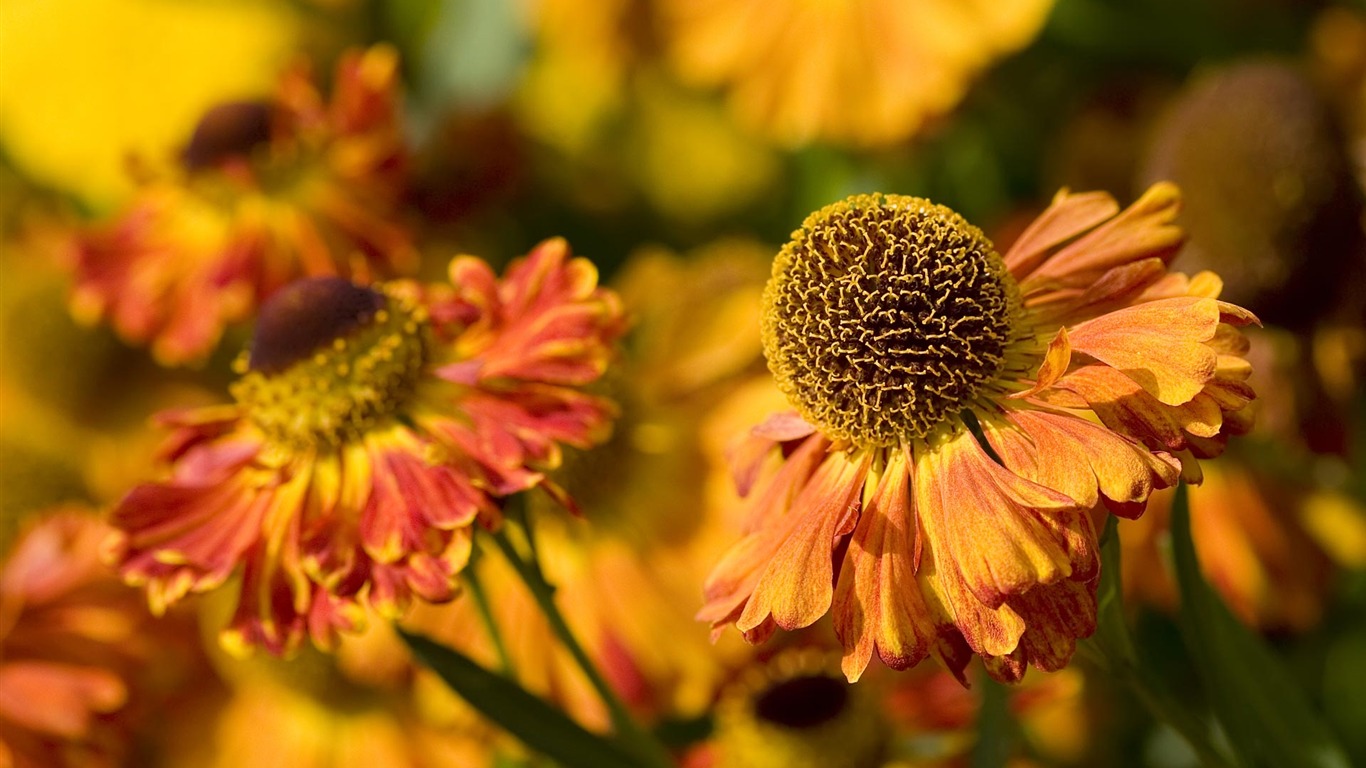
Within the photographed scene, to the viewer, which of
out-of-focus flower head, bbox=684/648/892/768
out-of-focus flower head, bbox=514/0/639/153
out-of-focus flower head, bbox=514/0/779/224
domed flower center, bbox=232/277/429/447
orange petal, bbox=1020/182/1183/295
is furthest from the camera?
out-of-focus flower head, bbox=514/0/779/224

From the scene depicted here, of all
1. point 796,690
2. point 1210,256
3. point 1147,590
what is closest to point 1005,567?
point 796,690

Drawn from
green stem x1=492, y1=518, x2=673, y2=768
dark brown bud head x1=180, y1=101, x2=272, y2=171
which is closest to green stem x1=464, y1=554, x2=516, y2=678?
green stem x1=492, y1=518, x2=673, y2=768

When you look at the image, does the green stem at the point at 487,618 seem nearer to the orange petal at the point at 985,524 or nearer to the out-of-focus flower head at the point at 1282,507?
the orange petal at the point at 985,524

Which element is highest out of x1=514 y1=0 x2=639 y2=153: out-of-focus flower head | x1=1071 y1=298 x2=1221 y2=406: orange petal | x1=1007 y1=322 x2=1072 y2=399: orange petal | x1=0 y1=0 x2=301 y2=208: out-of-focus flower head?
x1=0 y1=0 x2=301 y2=208: out-of-focus flower head

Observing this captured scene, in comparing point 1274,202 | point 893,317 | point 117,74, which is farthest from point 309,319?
point 117,74

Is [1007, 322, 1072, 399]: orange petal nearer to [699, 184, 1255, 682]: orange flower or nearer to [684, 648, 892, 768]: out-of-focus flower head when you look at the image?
[699, 184, 1255, 682]: orange flower

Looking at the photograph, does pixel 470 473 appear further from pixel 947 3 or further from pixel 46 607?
pixel 947 3
